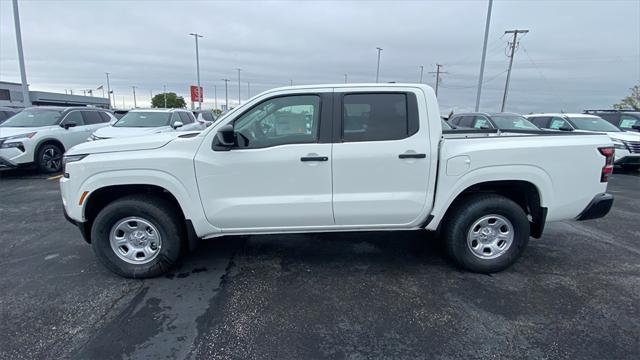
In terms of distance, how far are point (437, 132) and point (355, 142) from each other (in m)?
0.84

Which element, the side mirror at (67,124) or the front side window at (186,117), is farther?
the front side window at (186,117)

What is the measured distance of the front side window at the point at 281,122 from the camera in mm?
3348

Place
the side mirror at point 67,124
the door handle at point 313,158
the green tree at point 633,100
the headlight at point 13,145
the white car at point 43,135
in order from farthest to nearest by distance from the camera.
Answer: the green tree at point 633,100, the side mirror at point 67,124, the white car at point 43,135, the headlight at point 13,145, the door handle at point 313,158

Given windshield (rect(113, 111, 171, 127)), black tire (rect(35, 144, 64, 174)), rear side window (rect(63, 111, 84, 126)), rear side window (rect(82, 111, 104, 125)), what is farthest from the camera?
rear side window (rect(82, 111, 104, 125))

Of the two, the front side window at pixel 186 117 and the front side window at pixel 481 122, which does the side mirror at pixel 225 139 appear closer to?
the front side window at pixel 186 117

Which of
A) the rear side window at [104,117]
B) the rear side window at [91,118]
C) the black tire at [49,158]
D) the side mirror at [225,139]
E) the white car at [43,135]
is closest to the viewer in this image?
the side mirror at [225,139]

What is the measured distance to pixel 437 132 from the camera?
11.1 ft

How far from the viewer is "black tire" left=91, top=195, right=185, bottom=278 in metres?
3.36

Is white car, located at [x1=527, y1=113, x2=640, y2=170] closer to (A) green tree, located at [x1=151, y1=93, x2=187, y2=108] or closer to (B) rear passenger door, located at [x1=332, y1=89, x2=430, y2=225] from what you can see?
(B) rear passenger door, located at [x1=332, y1=89, x2=430, y2=225]

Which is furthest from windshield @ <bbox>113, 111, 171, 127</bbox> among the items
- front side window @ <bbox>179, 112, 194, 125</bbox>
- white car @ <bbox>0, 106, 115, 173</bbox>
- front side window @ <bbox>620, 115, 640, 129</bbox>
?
front side window @ <bbox>620, 115, 640, 129</bbox>

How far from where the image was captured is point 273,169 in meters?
3.27

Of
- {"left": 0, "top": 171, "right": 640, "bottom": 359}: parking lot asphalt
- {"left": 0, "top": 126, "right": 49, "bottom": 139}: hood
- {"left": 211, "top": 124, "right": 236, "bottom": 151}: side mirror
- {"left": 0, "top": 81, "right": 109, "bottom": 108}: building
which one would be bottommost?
{"left": 0, "top": 171, "right": 640, "bottom": 359}: parking lot asphalt

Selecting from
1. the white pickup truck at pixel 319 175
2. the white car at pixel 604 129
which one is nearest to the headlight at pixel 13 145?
the white pickup truck at pixel 319 175

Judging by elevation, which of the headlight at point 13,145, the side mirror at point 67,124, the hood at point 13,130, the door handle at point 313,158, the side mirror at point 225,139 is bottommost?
the headlight at point 13,145
